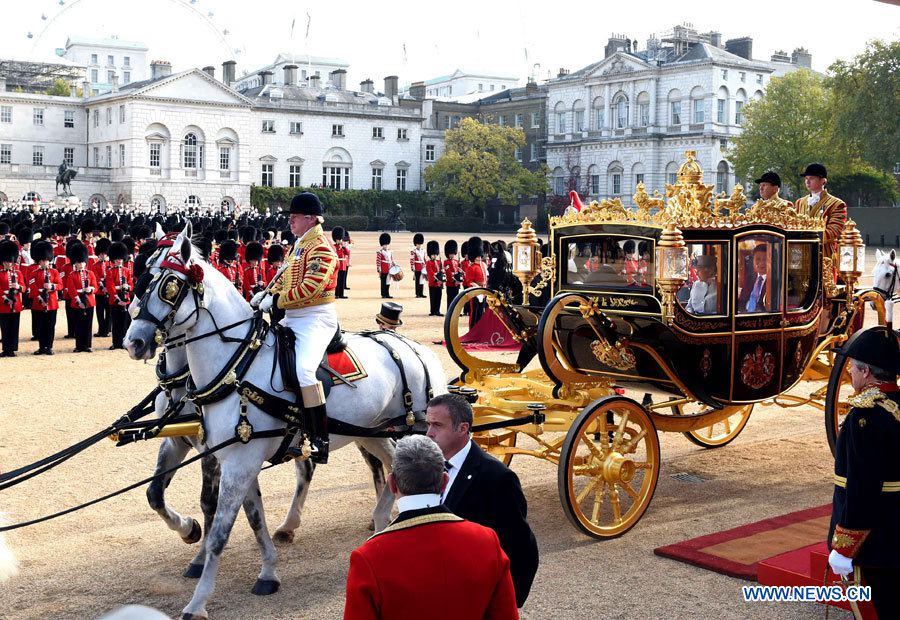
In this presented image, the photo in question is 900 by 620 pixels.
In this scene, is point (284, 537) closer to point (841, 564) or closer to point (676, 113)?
point (841, 564)

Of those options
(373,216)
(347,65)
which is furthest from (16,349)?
(347,65)

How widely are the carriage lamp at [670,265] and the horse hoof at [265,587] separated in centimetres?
→ 311

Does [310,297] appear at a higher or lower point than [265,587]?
higher

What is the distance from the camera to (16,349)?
49.5ft

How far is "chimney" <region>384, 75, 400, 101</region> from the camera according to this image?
80250mm

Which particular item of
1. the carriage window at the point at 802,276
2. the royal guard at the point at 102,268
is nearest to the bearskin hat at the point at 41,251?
the royal guard at the point at 102,268

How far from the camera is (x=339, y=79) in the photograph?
8050 centimetres

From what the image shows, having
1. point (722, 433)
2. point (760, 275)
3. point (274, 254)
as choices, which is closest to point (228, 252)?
point (274, 254)

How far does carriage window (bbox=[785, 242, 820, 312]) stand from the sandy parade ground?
55.3 inches

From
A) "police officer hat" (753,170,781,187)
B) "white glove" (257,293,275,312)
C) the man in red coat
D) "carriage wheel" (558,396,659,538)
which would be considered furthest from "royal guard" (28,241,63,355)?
the man in red coat

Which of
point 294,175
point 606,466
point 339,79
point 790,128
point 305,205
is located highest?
point 339,79

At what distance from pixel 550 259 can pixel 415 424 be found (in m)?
2.09
